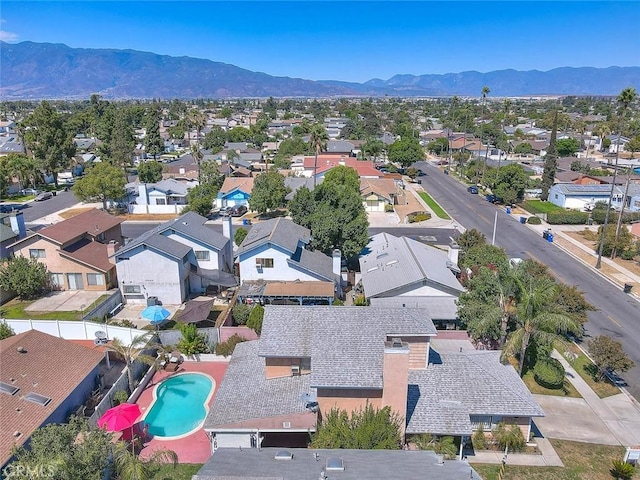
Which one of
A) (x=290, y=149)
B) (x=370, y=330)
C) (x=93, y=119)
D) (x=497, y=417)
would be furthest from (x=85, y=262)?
(x=93, y=119)

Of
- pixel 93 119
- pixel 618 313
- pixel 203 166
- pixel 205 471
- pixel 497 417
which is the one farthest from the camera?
pixel 93 119

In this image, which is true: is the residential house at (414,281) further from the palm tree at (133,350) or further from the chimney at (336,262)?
the palm tree at (133,350)

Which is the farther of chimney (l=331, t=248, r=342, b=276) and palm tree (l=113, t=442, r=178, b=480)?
chimney (l=331, t=248, r=342, b=276)

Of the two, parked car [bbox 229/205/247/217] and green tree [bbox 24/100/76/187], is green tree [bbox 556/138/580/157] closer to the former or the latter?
parked car [bbox 229/205/247/217]

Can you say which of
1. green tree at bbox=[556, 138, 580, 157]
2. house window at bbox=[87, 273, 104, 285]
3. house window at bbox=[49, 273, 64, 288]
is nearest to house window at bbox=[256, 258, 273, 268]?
house window at bbox=[87, 273, 104, 285]

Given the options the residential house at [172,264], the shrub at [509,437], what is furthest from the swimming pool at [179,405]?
the shrub at [509,437]

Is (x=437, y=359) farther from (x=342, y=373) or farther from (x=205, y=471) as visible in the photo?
(x=205, y=471)
